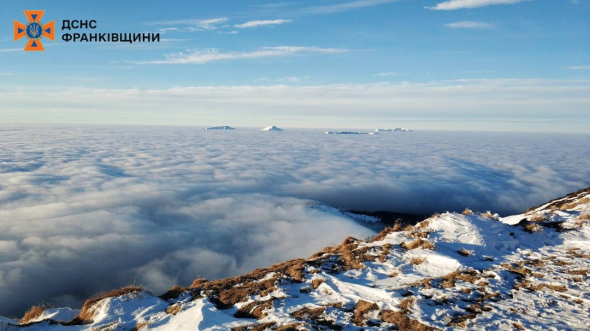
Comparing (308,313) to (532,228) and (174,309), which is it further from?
(532,228)

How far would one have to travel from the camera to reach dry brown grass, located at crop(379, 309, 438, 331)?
7.17m

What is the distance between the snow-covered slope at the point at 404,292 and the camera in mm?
7695

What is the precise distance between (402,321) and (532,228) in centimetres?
1040

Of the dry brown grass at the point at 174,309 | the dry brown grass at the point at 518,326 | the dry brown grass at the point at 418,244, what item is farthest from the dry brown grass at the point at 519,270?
the dry brown grass at the point at 174,309

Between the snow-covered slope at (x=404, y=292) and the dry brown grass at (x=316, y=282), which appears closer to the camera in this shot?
the snow-covered slope at (x=404, y=292)

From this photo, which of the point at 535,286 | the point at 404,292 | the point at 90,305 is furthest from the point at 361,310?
the point at 90,305

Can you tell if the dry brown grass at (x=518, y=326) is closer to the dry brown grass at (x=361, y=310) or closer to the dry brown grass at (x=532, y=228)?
the dry brown grass at (x=361, y=310)

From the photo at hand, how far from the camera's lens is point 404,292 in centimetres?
910

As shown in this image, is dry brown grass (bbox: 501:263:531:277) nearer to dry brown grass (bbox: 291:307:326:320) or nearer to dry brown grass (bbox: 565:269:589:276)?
dry brown grass (bbox: 565:269:589:276)

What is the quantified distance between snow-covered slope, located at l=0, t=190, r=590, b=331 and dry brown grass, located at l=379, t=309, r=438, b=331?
24 mm

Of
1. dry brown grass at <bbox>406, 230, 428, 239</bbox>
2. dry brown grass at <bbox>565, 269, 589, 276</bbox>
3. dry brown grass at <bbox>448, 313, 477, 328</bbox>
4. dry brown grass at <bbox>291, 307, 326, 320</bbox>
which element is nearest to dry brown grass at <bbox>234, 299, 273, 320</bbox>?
dry brown grass at <bbox>291, 307, 326, 320</bbox>

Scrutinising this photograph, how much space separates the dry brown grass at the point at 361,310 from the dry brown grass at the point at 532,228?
1003 cm

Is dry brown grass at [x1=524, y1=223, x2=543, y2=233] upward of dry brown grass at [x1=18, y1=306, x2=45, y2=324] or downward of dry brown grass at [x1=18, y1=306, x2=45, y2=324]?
upward

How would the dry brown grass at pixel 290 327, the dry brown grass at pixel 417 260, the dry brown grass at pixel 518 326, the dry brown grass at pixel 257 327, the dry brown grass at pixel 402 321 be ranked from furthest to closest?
the dry brown grass at pixel 417 260 → the dry brown grass at pixel 257 327 → the dry brown grass at pixel 290 327 → the dry brown grass at pixel 402 321 → the dry brown grass at pixel 518 326
